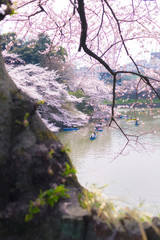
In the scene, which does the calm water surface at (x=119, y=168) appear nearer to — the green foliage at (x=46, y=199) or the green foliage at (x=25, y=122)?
the green foliage at (x=25, y=122)

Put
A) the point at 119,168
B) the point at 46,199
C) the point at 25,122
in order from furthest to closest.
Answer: the point at 119,168 < the point at 25,122 < the point at 46,199

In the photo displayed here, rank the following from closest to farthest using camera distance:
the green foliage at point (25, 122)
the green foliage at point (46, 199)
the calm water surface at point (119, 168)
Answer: the green foliage at point (46, 199)
the green foliage at point (25, 122)
the calm water surface at point (119, 168)

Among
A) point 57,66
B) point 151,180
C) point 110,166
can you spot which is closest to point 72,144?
point 110,166

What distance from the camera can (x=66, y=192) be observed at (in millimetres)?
1282

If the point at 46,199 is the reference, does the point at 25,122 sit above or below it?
above

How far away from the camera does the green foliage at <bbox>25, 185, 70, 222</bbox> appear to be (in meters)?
1.08

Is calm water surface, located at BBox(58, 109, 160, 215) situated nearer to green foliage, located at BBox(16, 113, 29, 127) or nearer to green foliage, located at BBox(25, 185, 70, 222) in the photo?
green foliage, located at BBox(16, 113, 29, 127)

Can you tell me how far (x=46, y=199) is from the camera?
115cm

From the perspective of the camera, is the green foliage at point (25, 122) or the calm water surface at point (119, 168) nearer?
the green foliage at point (25, 122)

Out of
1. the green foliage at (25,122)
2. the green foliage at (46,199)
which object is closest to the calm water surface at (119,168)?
the green foliage at (25,122)

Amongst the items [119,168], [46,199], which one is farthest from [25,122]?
[119,168]

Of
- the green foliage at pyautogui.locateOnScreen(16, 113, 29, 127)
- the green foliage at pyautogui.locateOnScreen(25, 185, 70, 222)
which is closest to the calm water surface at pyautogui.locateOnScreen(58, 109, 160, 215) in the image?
the green foliage at pyautogui.locateOnScreen(16, 113, 29, 127)

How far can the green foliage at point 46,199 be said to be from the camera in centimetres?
108

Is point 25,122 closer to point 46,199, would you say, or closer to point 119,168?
point 46,199
